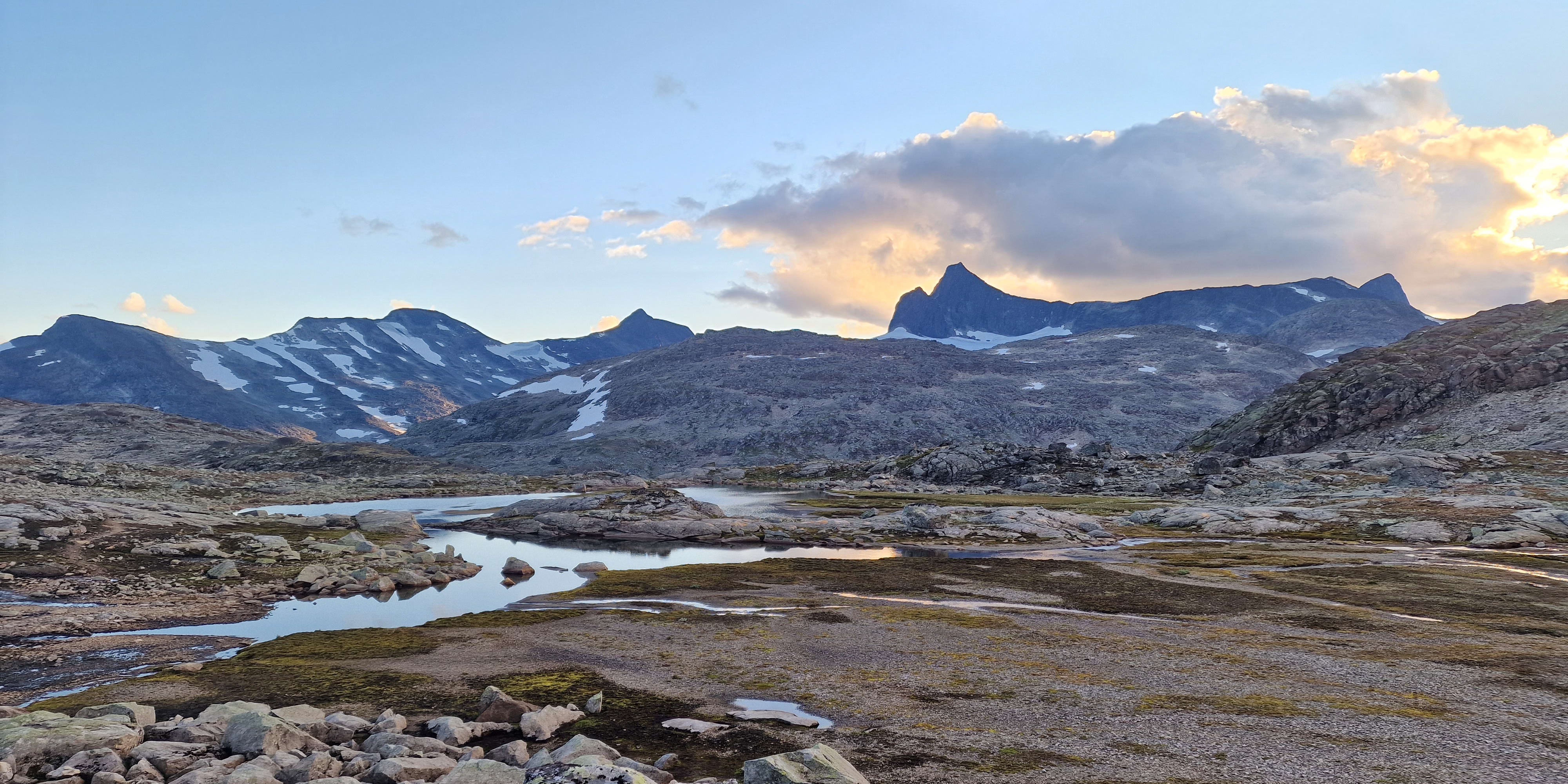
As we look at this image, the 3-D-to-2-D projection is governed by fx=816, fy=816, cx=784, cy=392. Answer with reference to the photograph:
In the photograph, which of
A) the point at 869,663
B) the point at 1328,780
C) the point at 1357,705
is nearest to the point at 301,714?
the point at 869,663

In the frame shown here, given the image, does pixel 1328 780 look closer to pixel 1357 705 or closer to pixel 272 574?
pixel 1357 705

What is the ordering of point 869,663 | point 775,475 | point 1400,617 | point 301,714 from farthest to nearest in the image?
point 775,475
point 1400,617
point 869,663
point 301,714

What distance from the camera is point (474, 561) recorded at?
2761 inches

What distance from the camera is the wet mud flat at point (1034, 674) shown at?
2131 centimetres

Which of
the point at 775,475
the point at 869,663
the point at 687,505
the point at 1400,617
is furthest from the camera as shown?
the point at 775,475

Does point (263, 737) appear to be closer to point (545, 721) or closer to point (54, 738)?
point (54, 738)

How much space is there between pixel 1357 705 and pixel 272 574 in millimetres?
58978

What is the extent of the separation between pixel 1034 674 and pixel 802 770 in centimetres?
1684

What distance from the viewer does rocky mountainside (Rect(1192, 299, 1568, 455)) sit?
135750mm

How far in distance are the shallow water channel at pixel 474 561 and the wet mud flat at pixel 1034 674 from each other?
465cm

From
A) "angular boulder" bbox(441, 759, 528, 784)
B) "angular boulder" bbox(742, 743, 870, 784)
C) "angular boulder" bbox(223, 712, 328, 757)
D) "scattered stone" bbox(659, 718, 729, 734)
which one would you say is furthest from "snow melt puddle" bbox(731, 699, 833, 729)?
"angular boulder" bbox(223, 712, 328, 757)

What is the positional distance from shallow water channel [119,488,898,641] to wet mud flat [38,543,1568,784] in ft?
15.2

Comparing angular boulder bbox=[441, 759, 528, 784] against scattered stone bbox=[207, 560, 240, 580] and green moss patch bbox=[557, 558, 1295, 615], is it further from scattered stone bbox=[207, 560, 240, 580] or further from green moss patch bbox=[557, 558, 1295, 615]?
scattered stone bbox=[207, 560, 240, 580]

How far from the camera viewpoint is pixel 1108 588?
5206 cm
